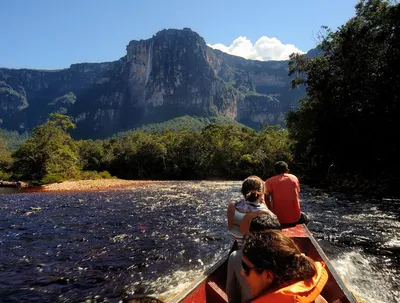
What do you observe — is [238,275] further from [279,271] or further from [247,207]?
[247,207]

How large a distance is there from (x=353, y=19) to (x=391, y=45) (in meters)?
4.48

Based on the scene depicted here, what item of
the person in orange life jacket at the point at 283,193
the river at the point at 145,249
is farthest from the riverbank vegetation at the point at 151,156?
the person in orange life jacket at the point at 283,193

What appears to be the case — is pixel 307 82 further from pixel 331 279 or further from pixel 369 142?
pixel 331 279

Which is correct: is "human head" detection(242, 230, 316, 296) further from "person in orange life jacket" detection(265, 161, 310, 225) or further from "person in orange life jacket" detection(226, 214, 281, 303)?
"person in orange life jacket" detection(265, 161, 310, 225)

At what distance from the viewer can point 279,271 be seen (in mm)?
2469

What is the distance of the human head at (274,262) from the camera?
246 cm

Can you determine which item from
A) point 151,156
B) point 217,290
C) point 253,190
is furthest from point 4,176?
point 253,190

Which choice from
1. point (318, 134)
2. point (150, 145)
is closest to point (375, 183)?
point (318, 134)

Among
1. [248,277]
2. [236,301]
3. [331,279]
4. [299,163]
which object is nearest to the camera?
[248,277]

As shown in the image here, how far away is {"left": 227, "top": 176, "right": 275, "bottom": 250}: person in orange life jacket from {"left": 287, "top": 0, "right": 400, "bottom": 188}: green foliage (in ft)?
72.4

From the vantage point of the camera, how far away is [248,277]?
106 inches

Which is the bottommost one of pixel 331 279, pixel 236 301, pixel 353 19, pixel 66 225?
pixel 66 225

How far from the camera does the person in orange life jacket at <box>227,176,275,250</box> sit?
479cm

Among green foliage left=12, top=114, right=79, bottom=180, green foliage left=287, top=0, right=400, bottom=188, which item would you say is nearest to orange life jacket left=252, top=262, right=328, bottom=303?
green foliage left=287, top=0, right=400, bottom=188
